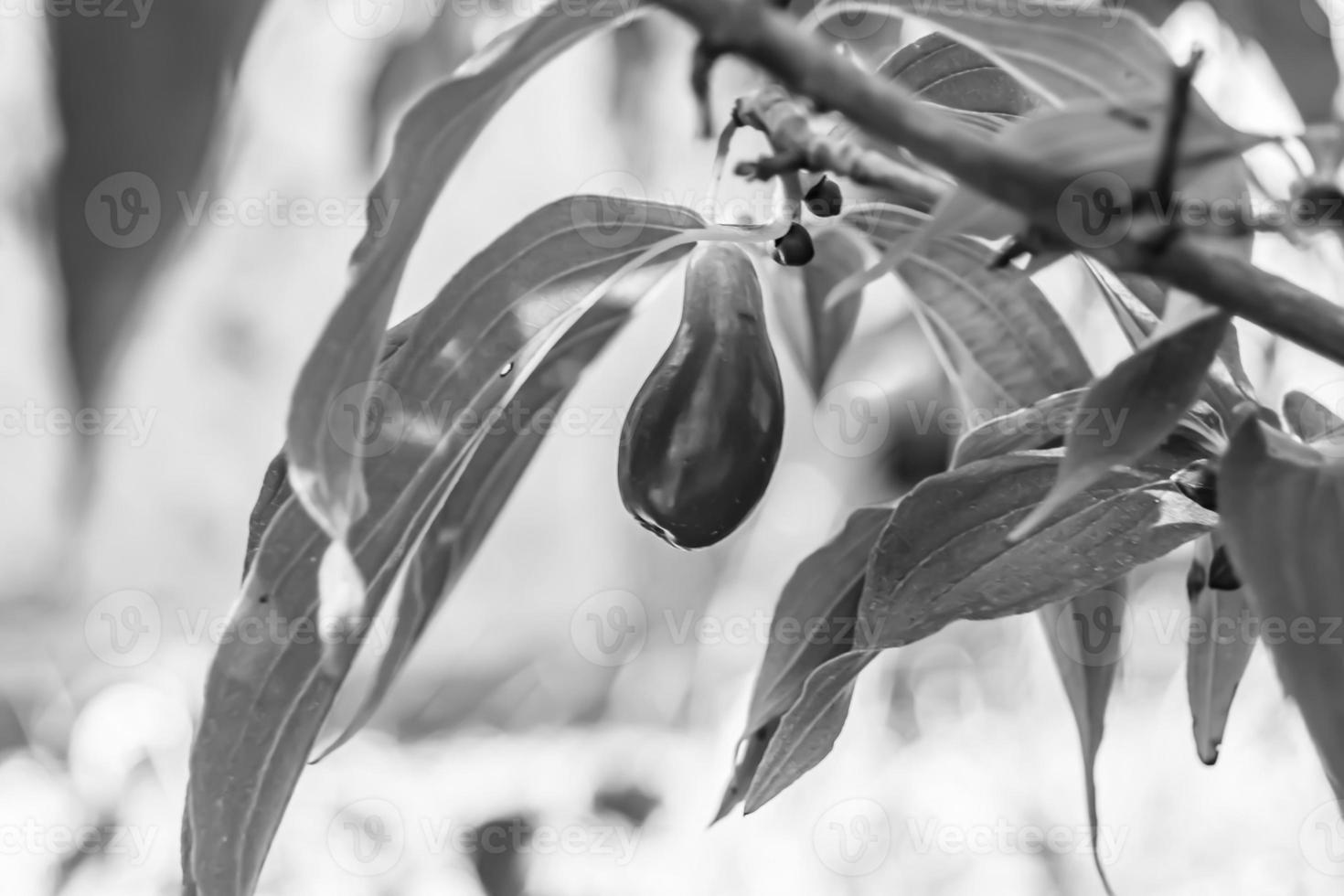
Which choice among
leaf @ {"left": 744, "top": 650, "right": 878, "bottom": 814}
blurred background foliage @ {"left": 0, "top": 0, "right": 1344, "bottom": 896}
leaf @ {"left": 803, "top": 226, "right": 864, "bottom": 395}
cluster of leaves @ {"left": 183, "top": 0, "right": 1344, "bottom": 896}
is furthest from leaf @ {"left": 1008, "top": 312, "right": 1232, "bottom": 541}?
blurred background foliage @ {"left": 0, "top": 0, "right": 1344, "bottom": 896}

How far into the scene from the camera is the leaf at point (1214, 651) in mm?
342

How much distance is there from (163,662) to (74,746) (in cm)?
15

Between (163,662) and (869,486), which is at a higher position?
(869,486)

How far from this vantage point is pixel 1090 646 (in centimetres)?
37

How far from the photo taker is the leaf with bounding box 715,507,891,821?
0.33 m

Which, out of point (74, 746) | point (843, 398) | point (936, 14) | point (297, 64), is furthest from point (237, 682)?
point (297, 64)

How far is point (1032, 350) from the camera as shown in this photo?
0.36m

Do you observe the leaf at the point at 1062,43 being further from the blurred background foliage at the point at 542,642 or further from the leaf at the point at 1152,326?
the blurred background foliage at the point at 542,642

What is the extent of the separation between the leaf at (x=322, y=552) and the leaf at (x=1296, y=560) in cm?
15

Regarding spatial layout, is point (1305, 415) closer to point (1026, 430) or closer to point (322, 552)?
point (1026, 430)

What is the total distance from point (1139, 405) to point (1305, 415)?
160mm

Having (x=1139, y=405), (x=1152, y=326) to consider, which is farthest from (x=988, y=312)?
(x=1139, y=405)

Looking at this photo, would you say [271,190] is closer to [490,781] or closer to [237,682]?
[490,781]

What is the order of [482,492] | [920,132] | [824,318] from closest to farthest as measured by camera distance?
[920,132], [482,492], [824,318]
